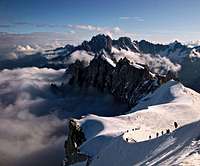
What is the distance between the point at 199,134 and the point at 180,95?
99.9 metres

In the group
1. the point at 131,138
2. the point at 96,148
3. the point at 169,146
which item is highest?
the point at 169,146

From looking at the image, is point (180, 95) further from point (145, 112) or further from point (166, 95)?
point (145, 112)

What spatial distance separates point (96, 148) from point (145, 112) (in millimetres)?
29314

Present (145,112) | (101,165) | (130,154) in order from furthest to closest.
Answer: (145,112), (101,165), (130,154)

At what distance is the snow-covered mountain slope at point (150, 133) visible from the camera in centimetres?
3966

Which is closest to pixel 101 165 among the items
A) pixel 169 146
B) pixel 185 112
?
pixel 169 146

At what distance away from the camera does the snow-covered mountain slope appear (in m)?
39.7

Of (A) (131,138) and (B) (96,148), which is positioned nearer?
(A) (131,138)

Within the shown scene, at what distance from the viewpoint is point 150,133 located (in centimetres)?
7562

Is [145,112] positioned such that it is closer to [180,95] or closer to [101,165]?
[180,95]

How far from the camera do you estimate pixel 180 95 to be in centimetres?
13650

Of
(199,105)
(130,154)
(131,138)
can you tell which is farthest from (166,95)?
(130,154)

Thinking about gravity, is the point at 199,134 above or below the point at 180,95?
above

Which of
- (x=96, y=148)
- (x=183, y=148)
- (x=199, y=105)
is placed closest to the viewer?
(x=183, y=148)
